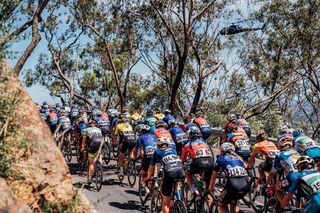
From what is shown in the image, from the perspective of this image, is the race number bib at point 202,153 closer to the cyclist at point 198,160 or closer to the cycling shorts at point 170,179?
the cyclist at point 198,160

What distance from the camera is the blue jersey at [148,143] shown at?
37.7ft

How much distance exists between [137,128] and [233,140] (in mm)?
7060

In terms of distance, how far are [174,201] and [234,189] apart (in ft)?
4.88

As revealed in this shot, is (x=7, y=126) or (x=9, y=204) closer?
(x=9, y=204)

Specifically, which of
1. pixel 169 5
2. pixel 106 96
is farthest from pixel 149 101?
pixel 169 5

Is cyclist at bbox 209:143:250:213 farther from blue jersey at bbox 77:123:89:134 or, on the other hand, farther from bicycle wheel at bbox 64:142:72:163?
bicycle wheel at bbox 64:142:72:163

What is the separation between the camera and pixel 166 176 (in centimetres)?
899

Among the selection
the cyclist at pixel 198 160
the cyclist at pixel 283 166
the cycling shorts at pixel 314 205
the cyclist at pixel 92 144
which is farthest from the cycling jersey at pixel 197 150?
the cyclist at pixel 92 144

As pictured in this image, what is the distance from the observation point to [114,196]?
479 inches

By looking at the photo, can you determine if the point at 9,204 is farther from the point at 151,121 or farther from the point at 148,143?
the point at 151,121

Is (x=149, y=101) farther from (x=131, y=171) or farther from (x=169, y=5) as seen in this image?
(x=131, y=171)

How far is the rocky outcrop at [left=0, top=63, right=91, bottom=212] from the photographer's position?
19.2 feet

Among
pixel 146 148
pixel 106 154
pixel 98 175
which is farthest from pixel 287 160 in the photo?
pixel 106 154

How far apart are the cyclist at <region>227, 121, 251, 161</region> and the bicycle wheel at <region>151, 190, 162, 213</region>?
10.4 feet
